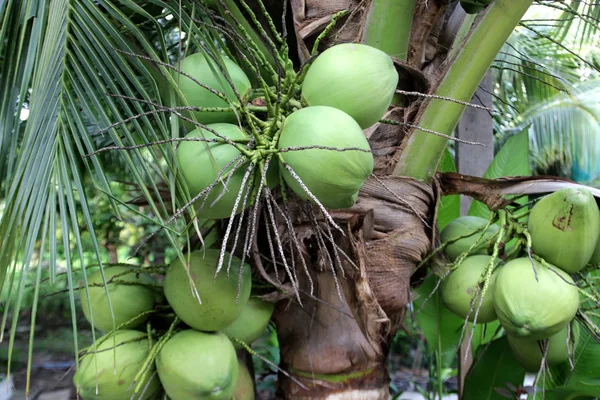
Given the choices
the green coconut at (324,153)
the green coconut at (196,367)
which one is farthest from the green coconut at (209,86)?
the green coconut at (196,367)

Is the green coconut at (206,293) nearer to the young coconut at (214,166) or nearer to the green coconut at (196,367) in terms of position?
the green coconut at (196,367)

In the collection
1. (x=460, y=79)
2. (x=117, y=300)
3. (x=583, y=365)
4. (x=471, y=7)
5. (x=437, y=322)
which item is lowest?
(x=583, y=365)

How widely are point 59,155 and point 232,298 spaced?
0.31m

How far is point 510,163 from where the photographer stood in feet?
4.80

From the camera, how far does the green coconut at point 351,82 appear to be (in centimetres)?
71

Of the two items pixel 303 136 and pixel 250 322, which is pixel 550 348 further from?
pixel 303 136

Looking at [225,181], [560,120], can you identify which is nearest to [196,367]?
[225,181]

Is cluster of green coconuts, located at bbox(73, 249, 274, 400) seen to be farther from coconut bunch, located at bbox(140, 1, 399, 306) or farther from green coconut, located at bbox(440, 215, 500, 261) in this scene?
green coconut, located at bbox(440, 215, 500, 261)

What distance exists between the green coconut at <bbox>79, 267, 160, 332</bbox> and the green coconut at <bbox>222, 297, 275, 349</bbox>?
0.14 meters

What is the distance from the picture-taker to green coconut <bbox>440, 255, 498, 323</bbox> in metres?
0.97

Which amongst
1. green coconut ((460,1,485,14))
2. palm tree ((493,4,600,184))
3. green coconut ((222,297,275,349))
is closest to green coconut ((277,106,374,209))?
green coconut ((222,297,275,349))

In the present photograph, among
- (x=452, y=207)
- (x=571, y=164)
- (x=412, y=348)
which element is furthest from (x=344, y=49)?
(x=571, y=164)

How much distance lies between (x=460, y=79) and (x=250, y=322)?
1.75 ft

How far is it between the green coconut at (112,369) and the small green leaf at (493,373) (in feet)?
2.42
